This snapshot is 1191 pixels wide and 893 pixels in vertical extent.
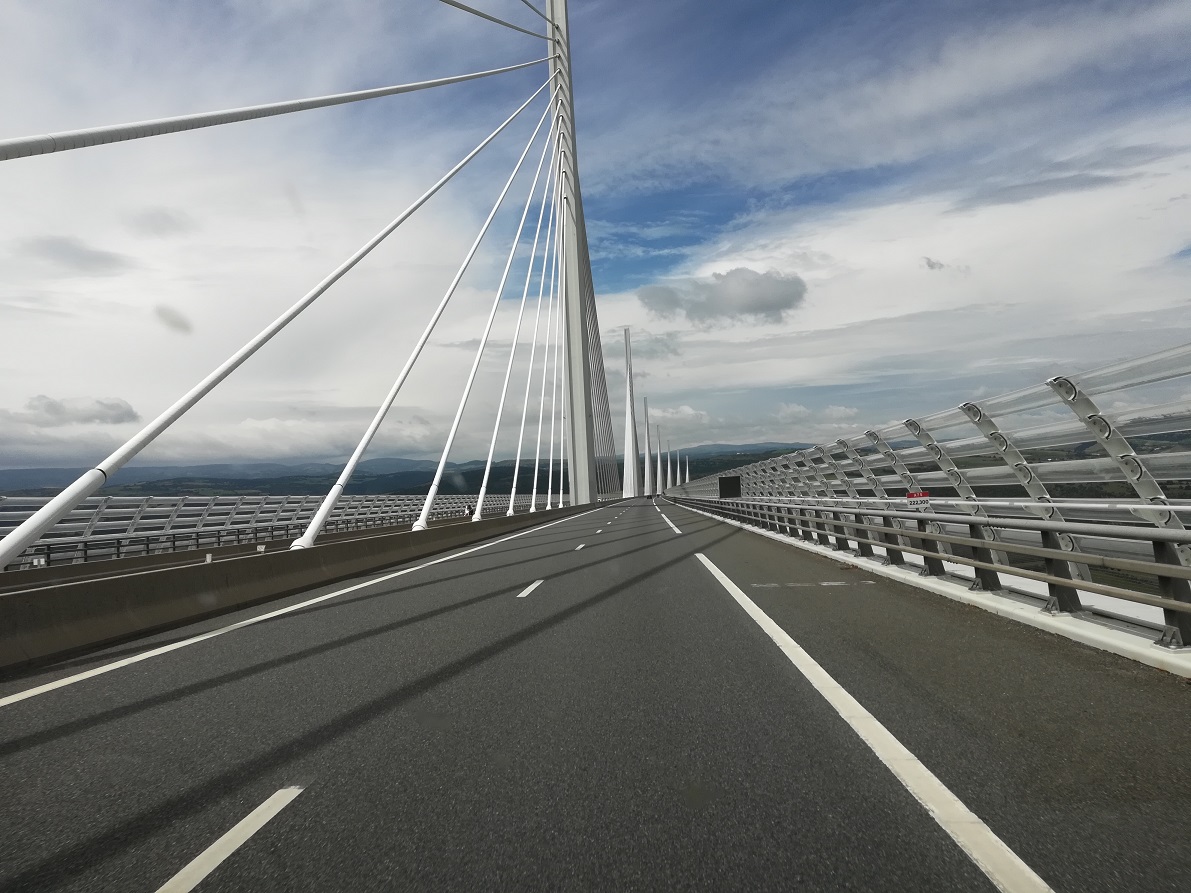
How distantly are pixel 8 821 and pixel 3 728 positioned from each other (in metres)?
2.19

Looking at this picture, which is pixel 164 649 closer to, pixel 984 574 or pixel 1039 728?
pixel 1039 728

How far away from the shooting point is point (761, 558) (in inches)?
704

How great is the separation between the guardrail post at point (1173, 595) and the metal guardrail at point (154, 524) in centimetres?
1930

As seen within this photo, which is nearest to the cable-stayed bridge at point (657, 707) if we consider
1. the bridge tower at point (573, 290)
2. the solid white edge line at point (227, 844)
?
the solid white edge line at point (227, 844)

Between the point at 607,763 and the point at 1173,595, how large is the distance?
14.4ft

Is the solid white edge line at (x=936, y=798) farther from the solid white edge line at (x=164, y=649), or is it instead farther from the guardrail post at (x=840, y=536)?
the guardrail post at (x=840, y=536)

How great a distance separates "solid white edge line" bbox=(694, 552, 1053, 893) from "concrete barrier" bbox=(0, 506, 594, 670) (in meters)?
7.03

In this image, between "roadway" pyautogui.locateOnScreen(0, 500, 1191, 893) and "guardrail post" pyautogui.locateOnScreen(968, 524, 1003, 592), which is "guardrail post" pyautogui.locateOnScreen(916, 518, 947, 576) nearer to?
"guardrail post" pyautogui.locateOnScreen(968, 524, 1003, 592)

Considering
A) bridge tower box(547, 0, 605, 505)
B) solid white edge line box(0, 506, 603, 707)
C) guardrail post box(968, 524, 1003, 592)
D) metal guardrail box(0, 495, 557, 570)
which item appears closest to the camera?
solid white edge line box(0, 506, 603, 707)

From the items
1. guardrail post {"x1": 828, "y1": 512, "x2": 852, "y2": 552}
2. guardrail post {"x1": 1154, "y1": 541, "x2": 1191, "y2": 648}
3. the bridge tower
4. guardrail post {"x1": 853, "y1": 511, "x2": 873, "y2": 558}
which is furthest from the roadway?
the bridge tower

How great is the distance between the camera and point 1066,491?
1045 centimetres

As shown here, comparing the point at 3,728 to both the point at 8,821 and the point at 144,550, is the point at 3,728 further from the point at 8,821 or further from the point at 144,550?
the point at 144,550

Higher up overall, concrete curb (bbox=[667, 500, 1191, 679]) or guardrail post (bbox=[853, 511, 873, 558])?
guardrail post (bbox=[853, 511, 873, 558])

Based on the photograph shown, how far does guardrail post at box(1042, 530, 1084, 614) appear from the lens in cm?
829
